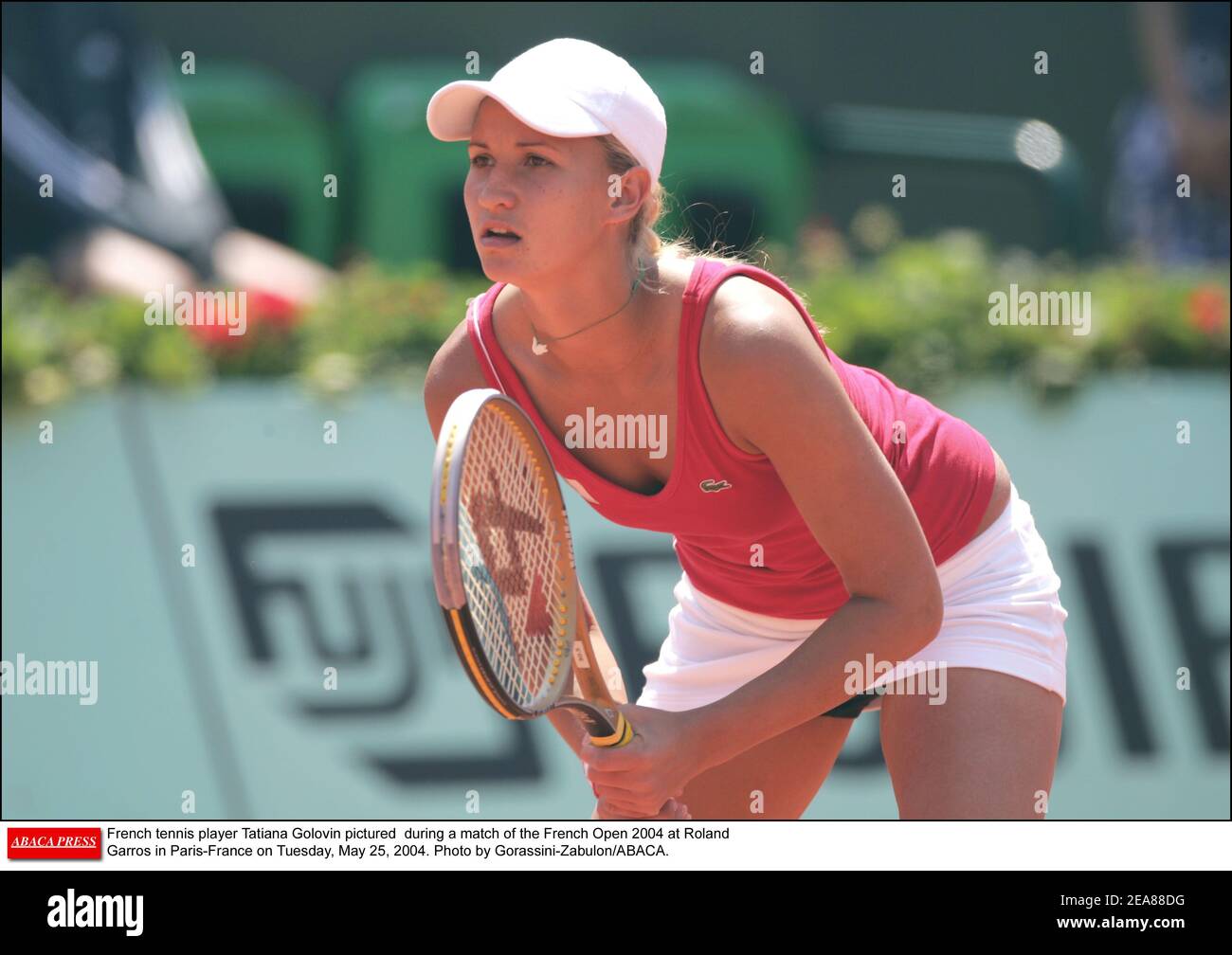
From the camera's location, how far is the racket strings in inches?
84.1

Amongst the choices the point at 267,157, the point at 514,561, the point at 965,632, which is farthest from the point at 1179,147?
the point at 514,561

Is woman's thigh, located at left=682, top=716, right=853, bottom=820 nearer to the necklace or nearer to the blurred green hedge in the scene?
the necklace

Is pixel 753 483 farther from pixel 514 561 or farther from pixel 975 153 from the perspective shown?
pixel 975 153

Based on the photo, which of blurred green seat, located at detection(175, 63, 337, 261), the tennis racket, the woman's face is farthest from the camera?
blurred green seat, located at detection(175, 63, 337, 261)

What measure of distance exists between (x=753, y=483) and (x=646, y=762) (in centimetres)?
41

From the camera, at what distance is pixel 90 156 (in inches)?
217

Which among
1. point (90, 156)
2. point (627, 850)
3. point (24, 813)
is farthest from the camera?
point (90, 156)

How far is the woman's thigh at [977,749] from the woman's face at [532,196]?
0.83 metres

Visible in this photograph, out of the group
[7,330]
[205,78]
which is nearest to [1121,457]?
[7,330]

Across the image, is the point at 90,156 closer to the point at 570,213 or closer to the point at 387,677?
the point at 387,677

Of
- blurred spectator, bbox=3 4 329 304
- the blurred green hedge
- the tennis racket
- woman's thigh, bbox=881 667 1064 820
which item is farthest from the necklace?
blurred spectator, bbox=3 4 329 304

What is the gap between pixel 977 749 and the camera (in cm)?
235

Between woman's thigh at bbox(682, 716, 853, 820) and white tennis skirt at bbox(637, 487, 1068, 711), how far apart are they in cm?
11

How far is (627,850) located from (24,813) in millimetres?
1986
